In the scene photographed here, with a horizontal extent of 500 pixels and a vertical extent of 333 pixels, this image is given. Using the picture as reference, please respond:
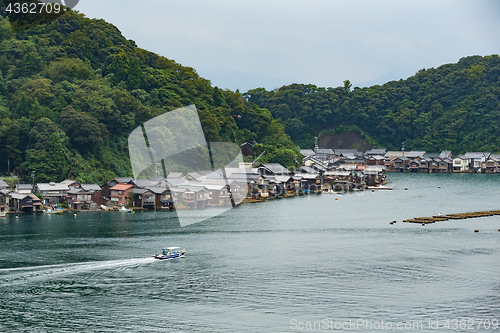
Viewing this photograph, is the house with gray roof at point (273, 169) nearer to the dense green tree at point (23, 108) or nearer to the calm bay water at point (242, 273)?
the calm bay water at point (242, 273)

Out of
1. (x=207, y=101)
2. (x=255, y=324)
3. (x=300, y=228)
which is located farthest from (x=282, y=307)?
(x=207, y=101)

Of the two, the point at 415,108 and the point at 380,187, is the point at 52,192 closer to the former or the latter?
the point at 380,187

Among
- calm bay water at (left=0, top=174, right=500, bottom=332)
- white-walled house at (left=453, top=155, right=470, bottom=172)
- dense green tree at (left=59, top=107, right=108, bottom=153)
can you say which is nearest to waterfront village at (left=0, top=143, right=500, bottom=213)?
calm bay water at (left=0, top=174, right=500, bottom=332)

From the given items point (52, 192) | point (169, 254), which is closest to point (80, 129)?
point (52, 192)

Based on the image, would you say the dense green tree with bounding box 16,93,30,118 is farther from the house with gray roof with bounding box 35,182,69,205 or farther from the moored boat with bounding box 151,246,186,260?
the moored boat with bounding box 151,246,186,260

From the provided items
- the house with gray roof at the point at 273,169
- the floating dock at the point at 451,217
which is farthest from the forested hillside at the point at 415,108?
the floating dock at the point at 451,217
